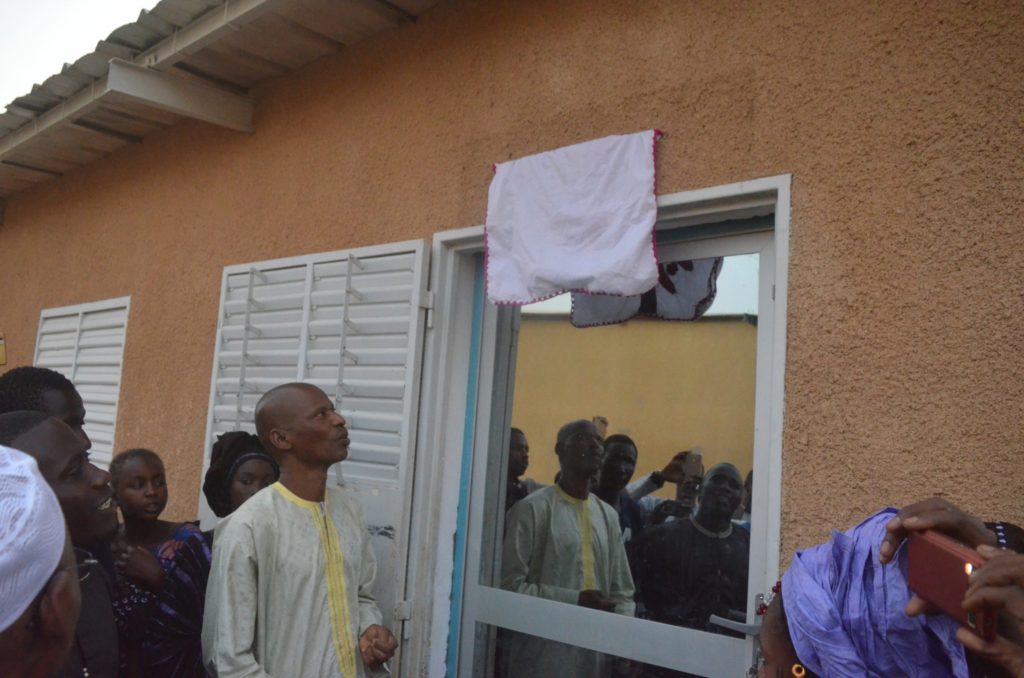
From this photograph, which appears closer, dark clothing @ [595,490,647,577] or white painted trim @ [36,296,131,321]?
dark clothing @ [595,490,647,577]

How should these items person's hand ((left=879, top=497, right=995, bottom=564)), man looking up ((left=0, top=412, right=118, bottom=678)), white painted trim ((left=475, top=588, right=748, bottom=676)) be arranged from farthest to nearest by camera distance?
1. white painted trim ((left=475, top=588, right=748, bottom=676))
2. man looking up ((left=0, top=412, right=118, bottom=678))
3. person's hand ((left=879, top=497, right=995, bottom=564))

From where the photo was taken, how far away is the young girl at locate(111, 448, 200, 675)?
8.48 ft

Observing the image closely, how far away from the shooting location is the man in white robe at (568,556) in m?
2.99

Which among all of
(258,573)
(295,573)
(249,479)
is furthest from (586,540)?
(249,479)

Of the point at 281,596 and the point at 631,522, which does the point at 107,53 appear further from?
the point at 631,522

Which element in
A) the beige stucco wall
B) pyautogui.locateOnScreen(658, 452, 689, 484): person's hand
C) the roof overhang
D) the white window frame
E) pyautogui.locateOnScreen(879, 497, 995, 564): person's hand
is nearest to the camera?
pyautogui.locateOnScreen(879, 497, 995, 564): person's hand

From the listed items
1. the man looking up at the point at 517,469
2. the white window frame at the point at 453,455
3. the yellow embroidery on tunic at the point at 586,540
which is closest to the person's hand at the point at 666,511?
the yellow embroidery on tunic at the point at 586,540

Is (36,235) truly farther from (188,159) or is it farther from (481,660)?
(481,660)

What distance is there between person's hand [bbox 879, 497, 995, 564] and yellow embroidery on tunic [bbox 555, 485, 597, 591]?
5.57 ft

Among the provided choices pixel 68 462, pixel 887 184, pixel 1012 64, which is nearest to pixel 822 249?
pixel 887 184

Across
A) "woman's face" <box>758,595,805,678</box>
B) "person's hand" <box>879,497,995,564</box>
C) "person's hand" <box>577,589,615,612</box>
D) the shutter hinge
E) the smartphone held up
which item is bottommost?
"person's hand" <box>577,589,615,612</box>

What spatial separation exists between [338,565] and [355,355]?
1122 millimetres

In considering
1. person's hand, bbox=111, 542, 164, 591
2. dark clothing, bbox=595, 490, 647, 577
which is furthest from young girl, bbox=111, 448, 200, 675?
dark clothing, bbox=595, 490, 647, 577

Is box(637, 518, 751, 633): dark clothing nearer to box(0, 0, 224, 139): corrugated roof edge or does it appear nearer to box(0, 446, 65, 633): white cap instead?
box(0, 446, 65, 633): white cap
